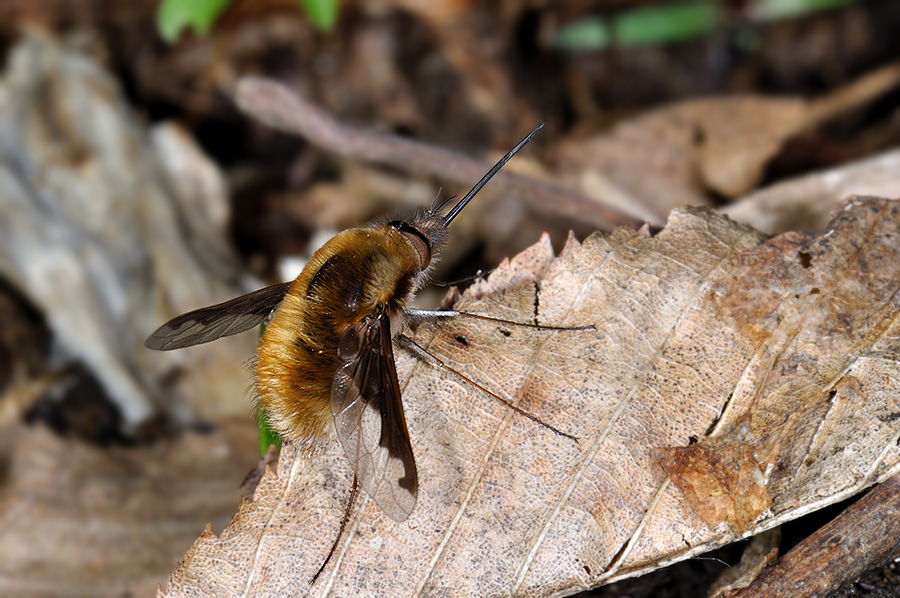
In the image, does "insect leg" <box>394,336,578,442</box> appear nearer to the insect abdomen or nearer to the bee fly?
the bee fly

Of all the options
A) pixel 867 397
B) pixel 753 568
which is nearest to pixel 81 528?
pixel 753 568

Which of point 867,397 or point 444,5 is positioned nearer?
point 867,397

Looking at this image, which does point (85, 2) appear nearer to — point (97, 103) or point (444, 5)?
point (97, 103)

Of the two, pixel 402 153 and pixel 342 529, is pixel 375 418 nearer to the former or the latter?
pixel 342 529

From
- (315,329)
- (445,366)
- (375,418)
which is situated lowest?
(375,418)

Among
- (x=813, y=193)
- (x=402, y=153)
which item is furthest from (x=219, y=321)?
(x=813, y=193)

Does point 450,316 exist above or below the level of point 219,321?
below

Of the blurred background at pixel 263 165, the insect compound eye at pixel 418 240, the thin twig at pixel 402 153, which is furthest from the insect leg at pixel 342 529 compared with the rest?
the thin twig at pixel 402 153
